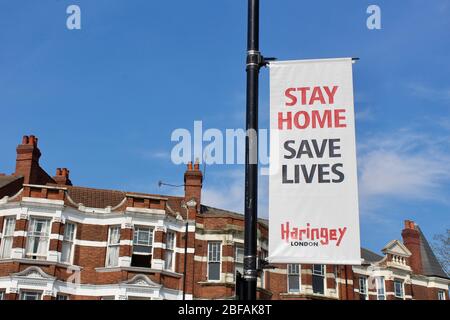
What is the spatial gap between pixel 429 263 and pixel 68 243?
92.6ft

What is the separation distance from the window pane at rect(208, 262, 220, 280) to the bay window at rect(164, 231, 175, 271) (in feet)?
6.65

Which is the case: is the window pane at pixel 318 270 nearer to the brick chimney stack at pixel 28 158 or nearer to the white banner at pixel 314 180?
the brick chimney stack at pixel 28 158

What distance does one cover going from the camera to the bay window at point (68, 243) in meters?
31.1

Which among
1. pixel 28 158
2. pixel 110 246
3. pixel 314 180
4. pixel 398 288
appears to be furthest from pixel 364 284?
pixel 314 180

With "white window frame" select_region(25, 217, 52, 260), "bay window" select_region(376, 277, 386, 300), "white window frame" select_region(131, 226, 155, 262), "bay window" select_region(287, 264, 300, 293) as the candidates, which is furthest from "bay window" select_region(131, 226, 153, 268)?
"bay window" select_region(376, 277, 386, 300)

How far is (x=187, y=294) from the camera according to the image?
31.9 metres

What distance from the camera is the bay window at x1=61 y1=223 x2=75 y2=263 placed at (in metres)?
31.1

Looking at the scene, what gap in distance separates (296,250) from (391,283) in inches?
1456

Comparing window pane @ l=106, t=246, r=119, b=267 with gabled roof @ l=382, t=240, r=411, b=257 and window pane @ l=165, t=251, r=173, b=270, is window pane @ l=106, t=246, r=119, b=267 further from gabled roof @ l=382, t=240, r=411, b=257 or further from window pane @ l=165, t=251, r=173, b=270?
gabled roof @ l=382, t=240, r=411, b=257

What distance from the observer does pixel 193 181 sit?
3581cm

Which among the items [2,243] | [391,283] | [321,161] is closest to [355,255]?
[321,161]

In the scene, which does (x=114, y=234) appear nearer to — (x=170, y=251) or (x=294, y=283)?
(x=170, y=251)

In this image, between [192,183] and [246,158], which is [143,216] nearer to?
[192,183]

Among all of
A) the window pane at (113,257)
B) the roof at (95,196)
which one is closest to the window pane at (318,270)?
the window pane at (113,257)
